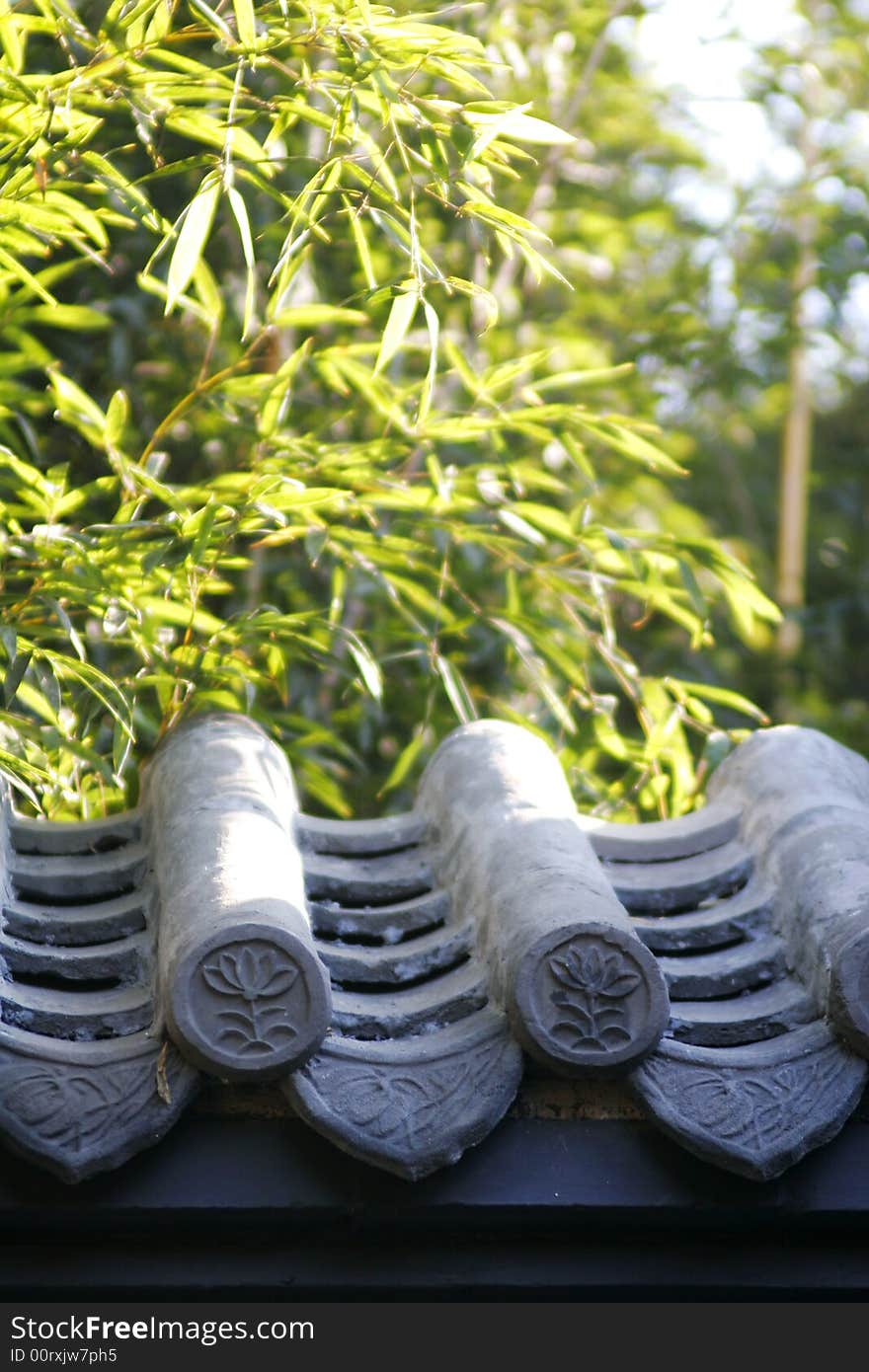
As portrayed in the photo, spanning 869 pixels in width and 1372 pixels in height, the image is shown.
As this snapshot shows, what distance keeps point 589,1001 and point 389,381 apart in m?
1.63

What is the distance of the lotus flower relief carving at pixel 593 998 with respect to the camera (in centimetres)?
143

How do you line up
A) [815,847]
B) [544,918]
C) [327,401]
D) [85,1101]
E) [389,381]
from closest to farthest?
1. [85,1101]
2. [544,918]
3. [815,847]
4. [389,381]
5. [327,401]

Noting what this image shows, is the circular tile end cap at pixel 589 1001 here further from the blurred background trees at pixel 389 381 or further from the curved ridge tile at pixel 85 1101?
the blurred background trees at pixel 389 381

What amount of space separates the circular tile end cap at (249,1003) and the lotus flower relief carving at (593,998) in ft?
0.68

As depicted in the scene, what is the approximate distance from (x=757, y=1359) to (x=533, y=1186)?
0.27 metres

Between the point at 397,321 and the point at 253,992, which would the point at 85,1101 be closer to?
the point at 253,992

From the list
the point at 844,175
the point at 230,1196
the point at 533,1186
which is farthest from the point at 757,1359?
the point at 844,175

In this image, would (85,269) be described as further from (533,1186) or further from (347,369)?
(533,1186)

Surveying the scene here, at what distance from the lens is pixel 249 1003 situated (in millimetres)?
1383

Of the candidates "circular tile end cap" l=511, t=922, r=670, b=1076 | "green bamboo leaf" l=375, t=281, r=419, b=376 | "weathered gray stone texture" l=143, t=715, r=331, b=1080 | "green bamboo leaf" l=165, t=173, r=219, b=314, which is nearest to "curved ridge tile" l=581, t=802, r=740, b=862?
"weathered gray stone texture" l=143, t=715, r=331, b=1080

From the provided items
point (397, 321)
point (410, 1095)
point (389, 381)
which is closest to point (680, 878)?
point (410, 1095)

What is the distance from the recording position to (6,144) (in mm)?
1959

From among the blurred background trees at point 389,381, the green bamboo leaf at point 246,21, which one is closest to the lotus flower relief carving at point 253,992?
the blurred background trees at point 389,381

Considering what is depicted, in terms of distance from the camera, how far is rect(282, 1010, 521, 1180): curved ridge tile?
4.50ft
